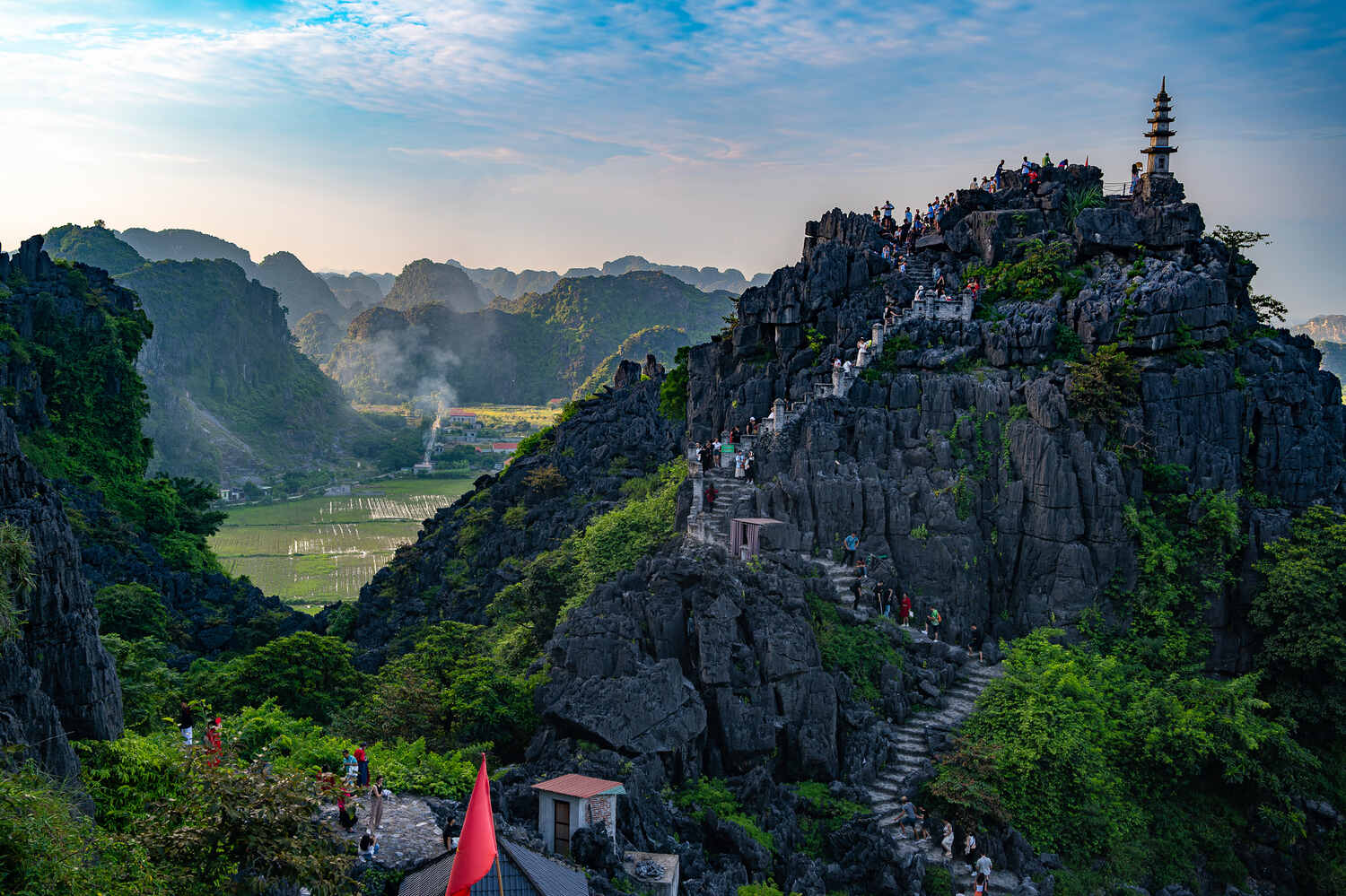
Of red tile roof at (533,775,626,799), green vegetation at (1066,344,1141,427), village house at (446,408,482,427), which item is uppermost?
village house at (446,408,482,427)

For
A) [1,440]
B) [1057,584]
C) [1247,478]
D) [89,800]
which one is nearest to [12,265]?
[1,440]

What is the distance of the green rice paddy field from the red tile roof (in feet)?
192

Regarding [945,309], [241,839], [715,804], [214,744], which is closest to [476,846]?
[241,839]

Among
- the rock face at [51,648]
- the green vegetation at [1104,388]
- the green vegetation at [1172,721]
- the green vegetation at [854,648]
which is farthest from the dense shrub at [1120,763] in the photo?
the rock face at [51,648]

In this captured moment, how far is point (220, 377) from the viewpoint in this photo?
15638 centimetres

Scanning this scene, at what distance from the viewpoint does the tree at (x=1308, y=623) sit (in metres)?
30.6

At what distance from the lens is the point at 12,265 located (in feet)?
181

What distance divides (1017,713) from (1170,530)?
10872 mm

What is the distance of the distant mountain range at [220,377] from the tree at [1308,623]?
12119cm

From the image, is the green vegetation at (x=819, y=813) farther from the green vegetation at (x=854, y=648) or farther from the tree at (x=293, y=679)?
the tree at (x=293, y=679)

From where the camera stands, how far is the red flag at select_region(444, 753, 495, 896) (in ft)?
47.5

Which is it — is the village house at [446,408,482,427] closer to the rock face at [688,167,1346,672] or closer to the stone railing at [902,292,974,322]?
the stone railing at [902,292,974,322]

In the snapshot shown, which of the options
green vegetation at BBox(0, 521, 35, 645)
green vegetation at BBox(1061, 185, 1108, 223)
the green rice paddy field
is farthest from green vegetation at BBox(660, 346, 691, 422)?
the green rice paddy field

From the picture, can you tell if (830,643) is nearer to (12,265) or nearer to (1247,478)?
(1247,478)
